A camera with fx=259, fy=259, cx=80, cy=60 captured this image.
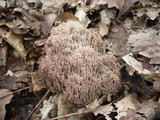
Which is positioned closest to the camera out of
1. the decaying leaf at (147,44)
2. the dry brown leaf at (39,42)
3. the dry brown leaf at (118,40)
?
the decaying leaf at (147,44)

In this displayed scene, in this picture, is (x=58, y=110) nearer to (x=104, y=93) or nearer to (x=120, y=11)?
(x=104, y=93)

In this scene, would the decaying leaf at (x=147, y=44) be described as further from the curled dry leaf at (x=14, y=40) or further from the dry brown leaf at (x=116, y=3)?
the curled dry leaf at (x=14, y=40)

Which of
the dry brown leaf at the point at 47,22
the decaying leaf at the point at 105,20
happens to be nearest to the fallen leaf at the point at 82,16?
the decaying leaf at the point at 105,20

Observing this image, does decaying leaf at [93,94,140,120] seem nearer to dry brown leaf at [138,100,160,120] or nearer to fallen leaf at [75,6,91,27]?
dry brown leaf at [138,100,160,120]

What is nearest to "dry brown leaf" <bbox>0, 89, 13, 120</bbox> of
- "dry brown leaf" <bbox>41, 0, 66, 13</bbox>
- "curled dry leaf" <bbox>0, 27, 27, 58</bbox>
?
"curled dry leaf" <bbox>0, 27, 27, 58</bbox>

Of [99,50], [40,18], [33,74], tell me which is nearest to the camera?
[99,50]

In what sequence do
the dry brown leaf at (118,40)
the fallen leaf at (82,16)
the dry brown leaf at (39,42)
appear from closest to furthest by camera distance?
the dry brown leaf at (118,40), the dry brown leaf at (39,42), the fallen leaf at (82,16)

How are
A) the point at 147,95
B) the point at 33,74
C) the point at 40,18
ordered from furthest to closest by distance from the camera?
the point at 40,18 < the point at 33,74 < the point at 147,95

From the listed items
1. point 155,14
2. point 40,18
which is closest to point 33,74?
point 40,18
